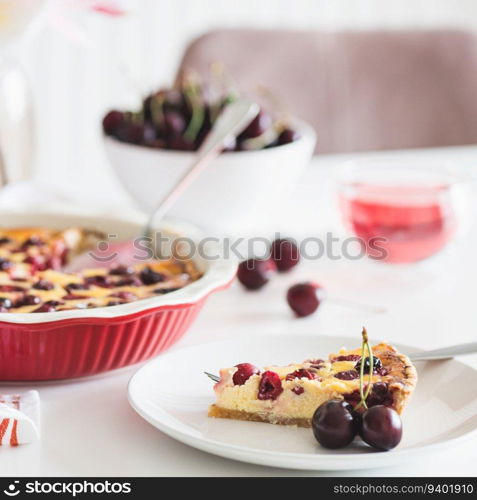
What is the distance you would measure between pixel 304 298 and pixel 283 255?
7.9 inches

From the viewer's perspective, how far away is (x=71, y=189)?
2.07 metres

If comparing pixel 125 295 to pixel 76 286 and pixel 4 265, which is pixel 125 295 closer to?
pixel 76 286

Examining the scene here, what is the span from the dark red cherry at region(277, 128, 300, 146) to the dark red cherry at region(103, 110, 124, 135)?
30cm

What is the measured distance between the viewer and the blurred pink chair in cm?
273

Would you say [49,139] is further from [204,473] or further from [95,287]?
[204,473]

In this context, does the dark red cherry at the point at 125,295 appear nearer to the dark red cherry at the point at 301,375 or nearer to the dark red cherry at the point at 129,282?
the dark red cherry at the point at 129,282

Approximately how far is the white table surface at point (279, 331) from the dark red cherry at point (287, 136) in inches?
6.9

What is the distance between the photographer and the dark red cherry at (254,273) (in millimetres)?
1424

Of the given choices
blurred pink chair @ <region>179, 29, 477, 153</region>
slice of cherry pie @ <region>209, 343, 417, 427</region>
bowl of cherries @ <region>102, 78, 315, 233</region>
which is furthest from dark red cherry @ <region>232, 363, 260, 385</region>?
blurred pink chair @ <region>179, 29, 477, 153</region>

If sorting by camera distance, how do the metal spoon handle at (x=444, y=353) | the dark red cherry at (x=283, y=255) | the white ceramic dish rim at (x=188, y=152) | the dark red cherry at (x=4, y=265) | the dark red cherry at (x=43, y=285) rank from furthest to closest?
1. the white ceramic dish rim at (x=188, y=152)
2. the dark red cherry at (x=283, y=255)
3. the dark red cherry at (x=4, y=265)
4. the dark red cherry at (x=43, y=285)
5. the metal spoon handle at (x=444, y=353)

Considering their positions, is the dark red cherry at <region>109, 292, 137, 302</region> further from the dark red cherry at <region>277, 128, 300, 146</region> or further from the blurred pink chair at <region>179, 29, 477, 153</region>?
the blurred pink chair at <region>179, 29, 477, 153</region>

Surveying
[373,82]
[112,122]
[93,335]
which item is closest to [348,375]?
[93,335]

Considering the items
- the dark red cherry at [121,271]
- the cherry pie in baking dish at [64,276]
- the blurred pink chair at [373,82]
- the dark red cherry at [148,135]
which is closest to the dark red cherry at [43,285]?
the cherry pie in baking dish at [64,276]

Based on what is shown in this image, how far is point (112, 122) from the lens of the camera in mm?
1732
